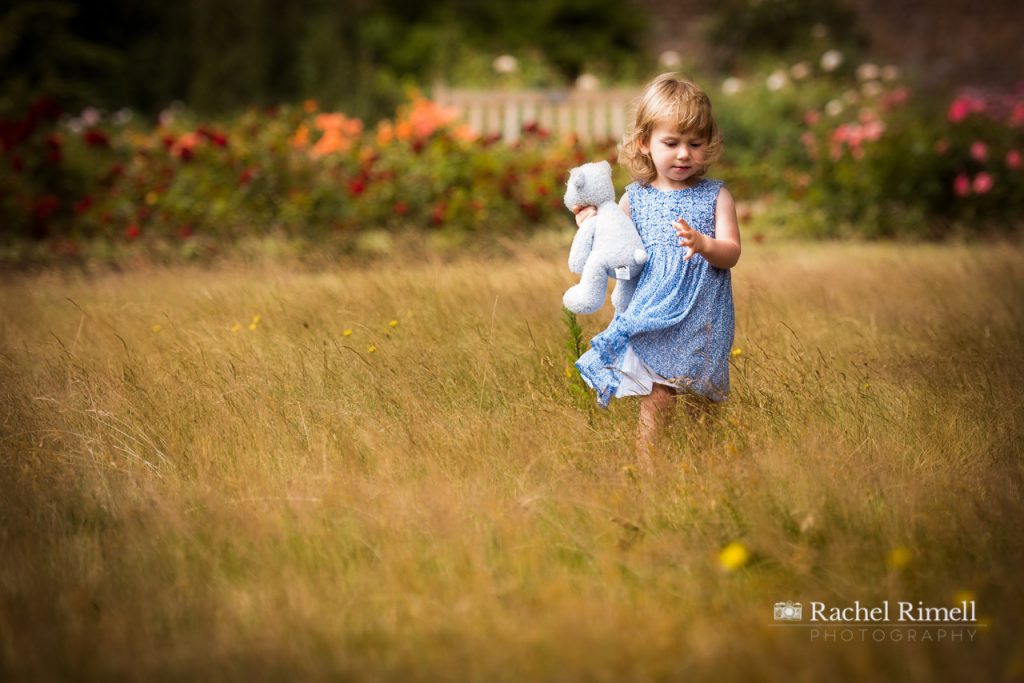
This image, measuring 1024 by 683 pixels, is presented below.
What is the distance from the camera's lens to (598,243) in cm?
304

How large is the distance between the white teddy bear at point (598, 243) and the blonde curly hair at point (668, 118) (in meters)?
0.15

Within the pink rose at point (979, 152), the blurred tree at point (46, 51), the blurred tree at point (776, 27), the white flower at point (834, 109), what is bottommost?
the pink rose at point (979, 152)

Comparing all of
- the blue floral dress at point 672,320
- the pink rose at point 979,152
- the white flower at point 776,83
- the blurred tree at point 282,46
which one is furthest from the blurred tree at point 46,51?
the blue floral dress at point 672,320

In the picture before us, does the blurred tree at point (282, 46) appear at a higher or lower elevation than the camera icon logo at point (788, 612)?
higher

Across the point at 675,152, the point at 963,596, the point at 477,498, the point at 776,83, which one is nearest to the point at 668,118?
the point at 675,152

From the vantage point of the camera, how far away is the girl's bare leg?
10.2 ft

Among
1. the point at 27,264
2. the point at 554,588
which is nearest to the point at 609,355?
the point at 554,588

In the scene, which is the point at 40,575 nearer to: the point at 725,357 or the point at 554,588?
the point at 554,588

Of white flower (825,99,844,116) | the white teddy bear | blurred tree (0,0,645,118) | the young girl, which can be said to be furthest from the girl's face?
blurred tree (0,0,645,118)

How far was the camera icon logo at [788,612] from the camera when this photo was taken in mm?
2180

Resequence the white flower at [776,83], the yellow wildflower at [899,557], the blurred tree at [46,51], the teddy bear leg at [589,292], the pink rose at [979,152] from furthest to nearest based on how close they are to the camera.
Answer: the blurred tree at [46,51] → the white flower at [776,83] → the pink rose at [979,152] → the teddy bear leg at [589,292] → the yellow wildflower at [899,557]

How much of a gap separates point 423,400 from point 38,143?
491cm

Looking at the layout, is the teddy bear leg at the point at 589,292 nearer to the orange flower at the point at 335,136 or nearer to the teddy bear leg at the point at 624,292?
the teddy bear leg at the point at 624,292

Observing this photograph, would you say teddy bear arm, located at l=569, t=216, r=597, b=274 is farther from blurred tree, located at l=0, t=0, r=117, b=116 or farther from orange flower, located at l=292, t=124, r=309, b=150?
blurred tree, located at l=0, t=0, r=117, b=116
